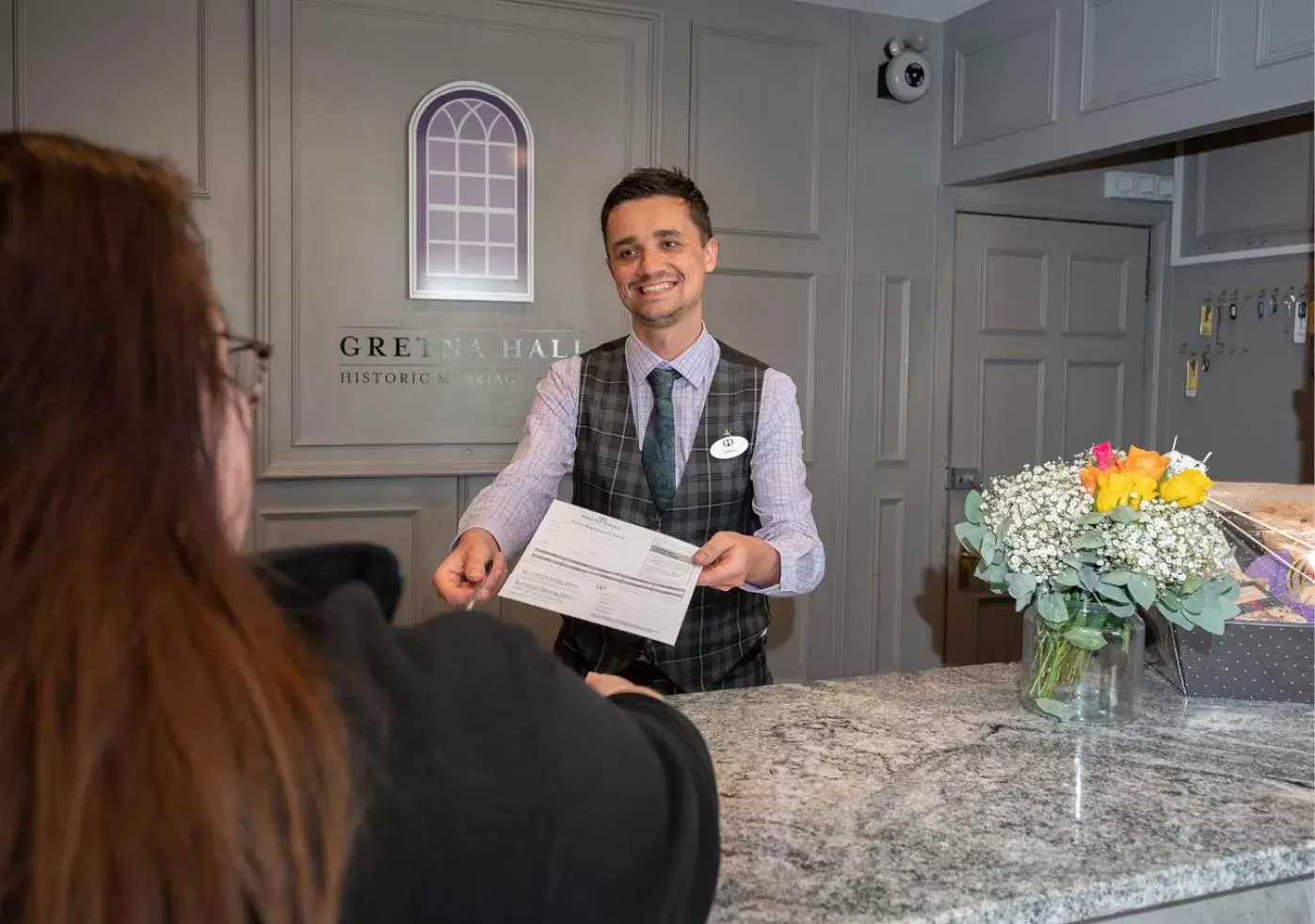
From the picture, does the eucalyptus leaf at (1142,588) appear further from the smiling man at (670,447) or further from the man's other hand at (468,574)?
the man's other hand at (468,574)

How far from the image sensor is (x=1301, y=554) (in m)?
1.58

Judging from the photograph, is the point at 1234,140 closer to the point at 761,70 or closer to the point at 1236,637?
the point at 761,70

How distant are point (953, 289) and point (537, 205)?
1576 millimetres

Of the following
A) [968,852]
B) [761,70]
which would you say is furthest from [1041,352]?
[968,852]

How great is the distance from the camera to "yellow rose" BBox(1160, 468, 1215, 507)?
140 cm

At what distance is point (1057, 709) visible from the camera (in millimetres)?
1502

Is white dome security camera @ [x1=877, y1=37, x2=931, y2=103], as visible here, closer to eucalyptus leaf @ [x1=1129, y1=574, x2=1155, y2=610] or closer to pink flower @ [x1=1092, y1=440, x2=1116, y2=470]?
pink flower @ [x1=1092, y1=440, x2=1116, y2=470]

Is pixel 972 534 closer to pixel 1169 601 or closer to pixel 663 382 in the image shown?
pixel 1169 601

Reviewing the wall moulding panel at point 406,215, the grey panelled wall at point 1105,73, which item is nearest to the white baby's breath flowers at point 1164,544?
the grey panelled wall at point 1105,73

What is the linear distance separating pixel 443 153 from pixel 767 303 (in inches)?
45.9

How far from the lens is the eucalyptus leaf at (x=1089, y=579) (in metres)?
1.43

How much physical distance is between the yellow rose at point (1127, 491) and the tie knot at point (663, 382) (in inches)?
36.7

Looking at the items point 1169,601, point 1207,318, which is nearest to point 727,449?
point 1169,601

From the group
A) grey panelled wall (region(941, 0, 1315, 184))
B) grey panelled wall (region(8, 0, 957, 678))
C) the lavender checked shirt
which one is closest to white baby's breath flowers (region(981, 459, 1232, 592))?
the lavender checked shirt
